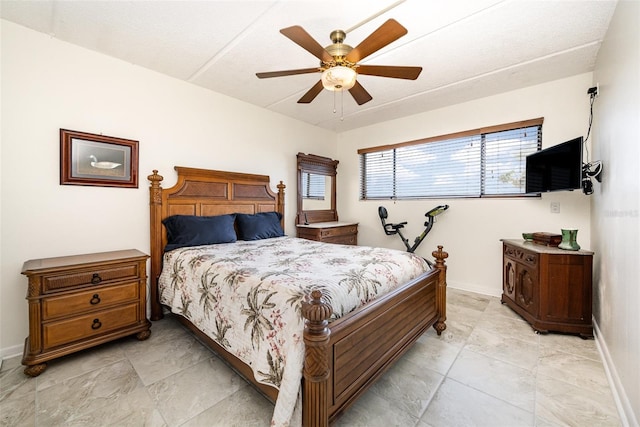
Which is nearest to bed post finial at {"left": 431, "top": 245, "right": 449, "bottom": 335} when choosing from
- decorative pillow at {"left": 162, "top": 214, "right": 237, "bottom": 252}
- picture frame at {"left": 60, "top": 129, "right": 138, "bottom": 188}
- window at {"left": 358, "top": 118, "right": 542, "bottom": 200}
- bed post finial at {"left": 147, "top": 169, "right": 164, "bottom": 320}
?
window at {"left": 358, "top": 118, "right": 542, "bottom": 200}

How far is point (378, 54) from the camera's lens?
2576 millimetres

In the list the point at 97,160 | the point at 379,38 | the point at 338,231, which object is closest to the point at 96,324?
the point at 97,160

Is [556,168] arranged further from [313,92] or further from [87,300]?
[87,300]

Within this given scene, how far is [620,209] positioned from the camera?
1.83 m

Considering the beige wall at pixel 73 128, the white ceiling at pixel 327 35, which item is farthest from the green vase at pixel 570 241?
the beige wall at pixel 73 128

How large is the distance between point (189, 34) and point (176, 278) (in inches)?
85.5

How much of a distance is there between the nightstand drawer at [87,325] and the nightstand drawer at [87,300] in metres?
0.06

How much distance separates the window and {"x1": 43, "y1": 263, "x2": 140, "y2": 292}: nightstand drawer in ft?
12.2

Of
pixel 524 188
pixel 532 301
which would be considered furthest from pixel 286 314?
pixel 524 188

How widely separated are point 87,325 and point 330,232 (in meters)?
3.05

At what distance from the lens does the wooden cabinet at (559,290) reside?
241cm

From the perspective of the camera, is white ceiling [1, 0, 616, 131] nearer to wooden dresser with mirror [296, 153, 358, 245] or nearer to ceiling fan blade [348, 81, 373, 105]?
ceiling fan blade [348, 81, 373, 105]

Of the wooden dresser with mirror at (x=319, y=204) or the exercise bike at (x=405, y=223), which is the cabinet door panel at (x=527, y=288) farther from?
the wooden dresser with mirror at (x=319, y=204)

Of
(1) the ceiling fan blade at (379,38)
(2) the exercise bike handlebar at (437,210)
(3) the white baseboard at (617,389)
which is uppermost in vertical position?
(1) the ceiling fan blade at (379,38)
